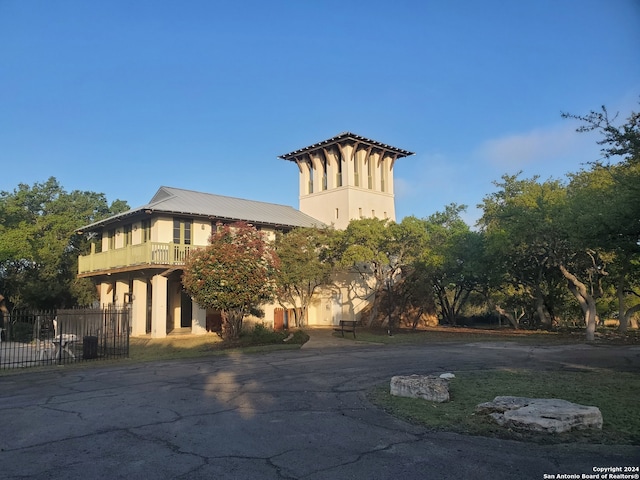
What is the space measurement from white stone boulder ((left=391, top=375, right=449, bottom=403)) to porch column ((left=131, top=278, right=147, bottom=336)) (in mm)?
21888

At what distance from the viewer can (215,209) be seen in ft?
96.6

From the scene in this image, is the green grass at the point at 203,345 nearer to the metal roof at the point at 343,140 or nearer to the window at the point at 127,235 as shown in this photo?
the window at the point at 127,235

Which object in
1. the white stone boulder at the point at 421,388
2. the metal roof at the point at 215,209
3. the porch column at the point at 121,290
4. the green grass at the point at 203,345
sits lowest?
the green grass at the point at 203,345

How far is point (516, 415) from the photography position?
6.92 metres

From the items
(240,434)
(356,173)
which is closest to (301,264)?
(356,173)

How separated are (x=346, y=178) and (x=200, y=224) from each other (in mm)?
11677

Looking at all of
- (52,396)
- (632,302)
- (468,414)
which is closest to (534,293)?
(632,302)

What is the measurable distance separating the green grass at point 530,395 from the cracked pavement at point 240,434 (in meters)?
0.37

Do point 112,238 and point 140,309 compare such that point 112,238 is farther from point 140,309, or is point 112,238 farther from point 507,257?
point 507,257

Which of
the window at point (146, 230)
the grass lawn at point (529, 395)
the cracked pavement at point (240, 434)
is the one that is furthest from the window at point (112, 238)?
the grass lawn at point (529, 395)

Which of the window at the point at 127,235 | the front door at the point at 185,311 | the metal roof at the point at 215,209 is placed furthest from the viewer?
the front door at the point at 185,311

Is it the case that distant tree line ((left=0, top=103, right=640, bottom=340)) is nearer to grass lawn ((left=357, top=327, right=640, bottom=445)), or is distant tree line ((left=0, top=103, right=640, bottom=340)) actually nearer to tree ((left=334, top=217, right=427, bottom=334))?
tree ((left=334, top=217, right=427, bottom=334))

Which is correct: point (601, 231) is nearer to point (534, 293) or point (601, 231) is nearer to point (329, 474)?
point (329, 474)

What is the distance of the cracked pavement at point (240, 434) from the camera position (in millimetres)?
5406
